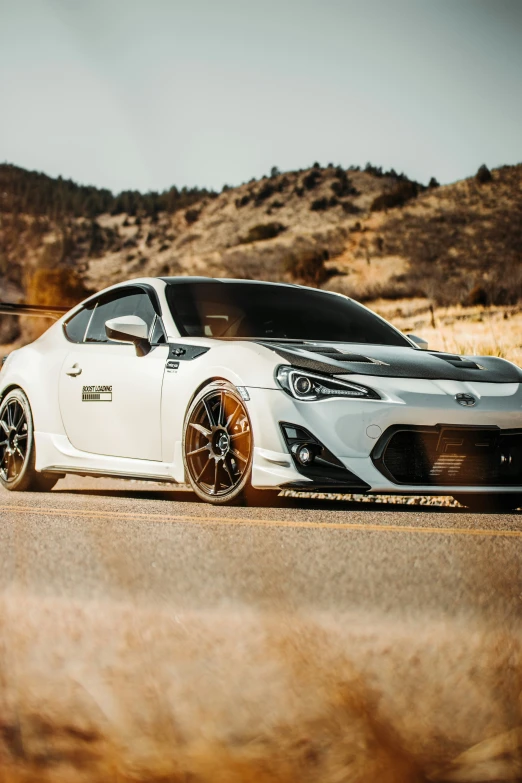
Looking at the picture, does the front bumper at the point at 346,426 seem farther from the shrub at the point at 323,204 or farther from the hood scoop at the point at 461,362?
the shrub at the point at 323,204

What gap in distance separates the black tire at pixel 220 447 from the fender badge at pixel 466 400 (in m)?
1.11

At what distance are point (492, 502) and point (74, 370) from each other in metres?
2.80

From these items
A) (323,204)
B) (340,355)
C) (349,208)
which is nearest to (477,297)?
(340,355)

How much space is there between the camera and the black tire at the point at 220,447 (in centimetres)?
602

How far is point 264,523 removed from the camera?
512cm

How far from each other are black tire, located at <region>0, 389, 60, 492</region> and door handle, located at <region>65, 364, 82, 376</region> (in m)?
0.52

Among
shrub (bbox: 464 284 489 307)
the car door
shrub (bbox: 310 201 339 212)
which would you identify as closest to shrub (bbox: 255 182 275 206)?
shrub (bbox: 310 201 339 212)

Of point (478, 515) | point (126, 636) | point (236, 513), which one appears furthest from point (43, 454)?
point (126, 636)

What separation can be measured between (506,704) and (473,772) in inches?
6.3

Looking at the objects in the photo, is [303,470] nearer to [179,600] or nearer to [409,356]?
[409,356]

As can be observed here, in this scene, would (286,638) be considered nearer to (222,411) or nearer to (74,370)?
(222,411)

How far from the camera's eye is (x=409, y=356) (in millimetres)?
6602

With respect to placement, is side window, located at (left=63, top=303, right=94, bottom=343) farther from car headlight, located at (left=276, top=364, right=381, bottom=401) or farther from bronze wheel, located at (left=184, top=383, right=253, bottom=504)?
car headlight, located at (left=276, top=364, right=381, bottom=401)

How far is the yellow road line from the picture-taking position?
4859mm
